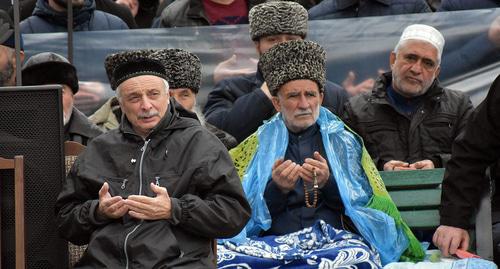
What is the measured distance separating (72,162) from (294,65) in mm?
1360

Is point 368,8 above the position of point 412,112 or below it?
above

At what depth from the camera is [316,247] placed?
7.64m

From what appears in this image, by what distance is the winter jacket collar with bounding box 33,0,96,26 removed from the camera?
1052 cm

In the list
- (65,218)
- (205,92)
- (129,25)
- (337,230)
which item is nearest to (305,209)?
(337,230)

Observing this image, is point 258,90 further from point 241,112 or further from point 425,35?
point 425,35

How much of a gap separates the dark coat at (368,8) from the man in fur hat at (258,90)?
97cm

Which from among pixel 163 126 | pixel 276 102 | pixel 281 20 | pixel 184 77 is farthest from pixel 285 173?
pixel 281 20

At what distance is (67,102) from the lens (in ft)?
30.0

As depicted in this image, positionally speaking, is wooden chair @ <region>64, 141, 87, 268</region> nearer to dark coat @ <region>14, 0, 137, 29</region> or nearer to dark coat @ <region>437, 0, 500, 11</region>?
dark coat @ <region>437, 0, 500, 11</region>

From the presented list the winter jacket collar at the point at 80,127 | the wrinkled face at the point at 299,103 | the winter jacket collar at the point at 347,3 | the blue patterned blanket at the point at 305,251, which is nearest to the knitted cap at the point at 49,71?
the winter jacket collar at the point at 80,127

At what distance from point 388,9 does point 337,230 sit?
274cm

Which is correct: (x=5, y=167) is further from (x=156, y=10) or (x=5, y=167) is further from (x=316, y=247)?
(x=156, y=10)

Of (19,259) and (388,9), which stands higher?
(388,9)

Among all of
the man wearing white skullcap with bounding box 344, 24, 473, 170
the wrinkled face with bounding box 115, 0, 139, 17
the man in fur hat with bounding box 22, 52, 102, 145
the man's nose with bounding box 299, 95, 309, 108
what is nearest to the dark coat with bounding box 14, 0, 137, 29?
the wrinkled face with bounding box 115, 0, 139, 17
